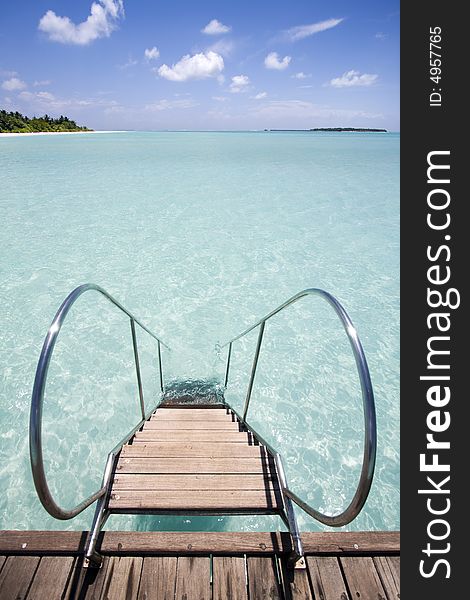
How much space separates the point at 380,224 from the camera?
1086 centimetres

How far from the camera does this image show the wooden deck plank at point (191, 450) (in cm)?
217

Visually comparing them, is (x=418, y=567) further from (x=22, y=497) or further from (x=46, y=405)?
(x=46, y=405)

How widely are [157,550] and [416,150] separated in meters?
3.72

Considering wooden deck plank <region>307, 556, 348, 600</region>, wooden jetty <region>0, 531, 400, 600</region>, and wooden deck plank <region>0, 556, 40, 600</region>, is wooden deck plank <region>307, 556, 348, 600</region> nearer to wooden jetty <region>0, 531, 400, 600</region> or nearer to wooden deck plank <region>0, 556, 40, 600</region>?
wooden jetty <region>0, 531, 400, 600</region>

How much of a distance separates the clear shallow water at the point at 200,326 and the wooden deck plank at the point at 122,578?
1180mm

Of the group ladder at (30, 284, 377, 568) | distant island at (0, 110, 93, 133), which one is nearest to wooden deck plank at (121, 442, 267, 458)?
ladder at (30, 284, 377, 568)

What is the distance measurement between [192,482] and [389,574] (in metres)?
1.06

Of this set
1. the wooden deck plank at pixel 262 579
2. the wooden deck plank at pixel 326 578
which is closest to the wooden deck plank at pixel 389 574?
the wooden deck plank at pixel 326 578

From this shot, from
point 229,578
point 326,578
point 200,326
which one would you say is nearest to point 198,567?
point 229,578

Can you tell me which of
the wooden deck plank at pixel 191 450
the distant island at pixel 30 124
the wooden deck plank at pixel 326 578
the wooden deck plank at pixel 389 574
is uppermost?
the distant island at pixel 30 124

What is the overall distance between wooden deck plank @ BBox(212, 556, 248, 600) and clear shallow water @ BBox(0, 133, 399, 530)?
1.21m

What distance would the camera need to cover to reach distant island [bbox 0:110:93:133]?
2185 inches

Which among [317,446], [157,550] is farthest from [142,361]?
[157,550]

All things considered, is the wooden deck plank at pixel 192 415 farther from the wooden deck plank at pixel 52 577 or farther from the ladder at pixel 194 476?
the wooden deck plank at pixel 52 577
